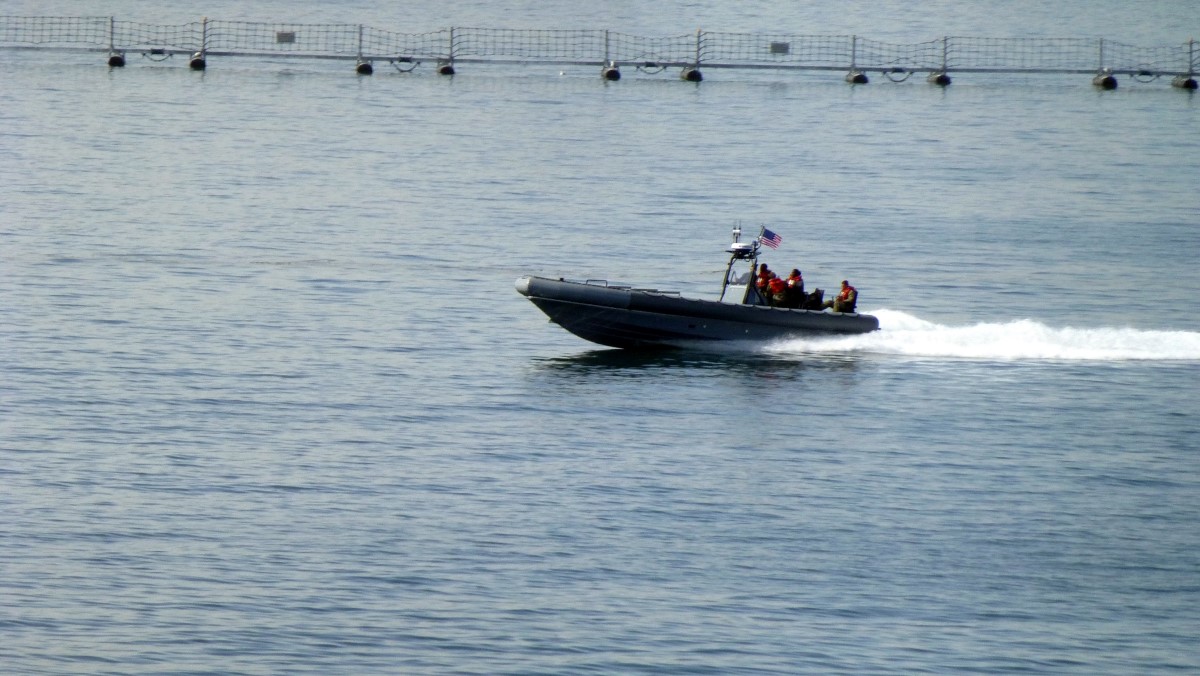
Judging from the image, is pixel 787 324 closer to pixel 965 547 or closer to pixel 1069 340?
pixel 1069 340

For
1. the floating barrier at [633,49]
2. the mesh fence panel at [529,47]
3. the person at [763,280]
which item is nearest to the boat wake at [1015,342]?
the person at [763,280]

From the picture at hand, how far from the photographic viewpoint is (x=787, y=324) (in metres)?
46.3

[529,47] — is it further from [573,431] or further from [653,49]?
[573,431]

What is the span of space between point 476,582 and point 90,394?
649 inches

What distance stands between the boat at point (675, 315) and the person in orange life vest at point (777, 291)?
0.16m

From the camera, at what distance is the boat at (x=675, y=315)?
150 ft

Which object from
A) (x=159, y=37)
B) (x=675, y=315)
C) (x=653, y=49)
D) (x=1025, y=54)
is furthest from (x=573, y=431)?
(x=159, y=37)

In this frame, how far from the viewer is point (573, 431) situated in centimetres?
4016

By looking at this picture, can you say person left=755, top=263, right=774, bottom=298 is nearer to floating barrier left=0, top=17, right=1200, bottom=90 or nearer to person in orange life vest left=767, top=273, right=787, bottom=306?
person in orange life vest left=767, top=273, right=787, bottom=306

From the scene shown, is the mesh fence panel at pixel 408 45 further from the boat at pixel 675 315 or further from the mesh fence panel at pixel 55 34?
the boat at pixel 675 315

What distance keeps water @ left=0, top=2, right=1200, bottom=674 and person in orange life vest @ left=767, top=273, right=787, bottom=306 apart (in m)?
1.37

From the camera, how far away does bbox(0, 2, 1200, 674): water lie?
28672 millimetres

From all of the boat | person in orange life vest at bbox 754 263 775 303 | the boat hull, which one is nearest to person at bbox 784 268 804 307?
the boat

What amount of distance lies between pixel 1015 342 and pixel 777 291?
806 cm
